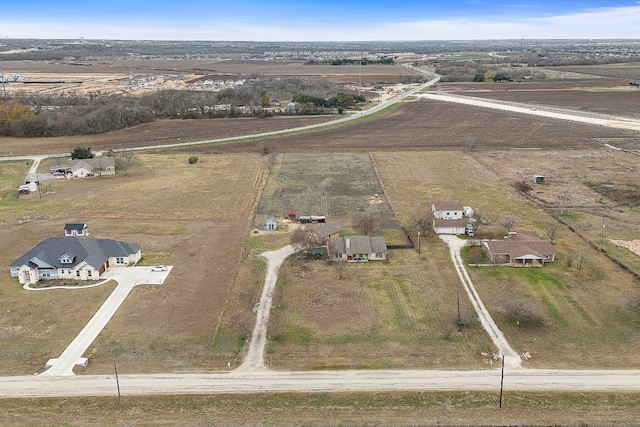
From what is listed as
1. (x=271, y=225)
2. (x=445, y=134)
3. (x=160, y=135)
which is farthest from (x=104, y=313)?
(x=445, y=134)

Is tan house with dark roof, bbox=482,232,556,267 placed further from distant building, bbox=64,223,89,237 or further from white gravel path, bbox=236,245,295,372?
distant building, bbox=64,223,89,237

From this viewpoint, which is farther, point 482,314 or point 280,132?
point 280,132

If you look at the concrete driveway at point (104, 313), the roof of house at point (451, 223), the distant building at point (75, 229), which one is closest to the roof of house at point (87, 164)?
the distant building at point (75, 229)

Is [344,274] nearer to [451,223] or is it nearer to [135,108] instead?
[451,223]

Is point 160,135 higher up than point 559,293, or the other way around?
point 160,135

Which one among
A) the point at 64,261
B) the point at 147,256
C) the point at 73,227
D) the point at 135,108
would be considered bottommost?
the point at 147,256

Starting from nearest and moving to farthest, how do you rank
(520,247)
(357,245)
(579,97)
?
(520,247) → (357,245) → (579,97)

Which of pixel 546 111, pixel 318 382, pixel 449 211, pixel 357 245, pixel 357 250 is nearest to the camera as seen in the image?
pixel 318 382

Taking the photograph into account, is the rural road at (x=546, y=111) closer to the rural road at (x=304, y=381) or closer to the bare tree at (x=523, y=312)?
the bare tree at (x=523, y=312)
